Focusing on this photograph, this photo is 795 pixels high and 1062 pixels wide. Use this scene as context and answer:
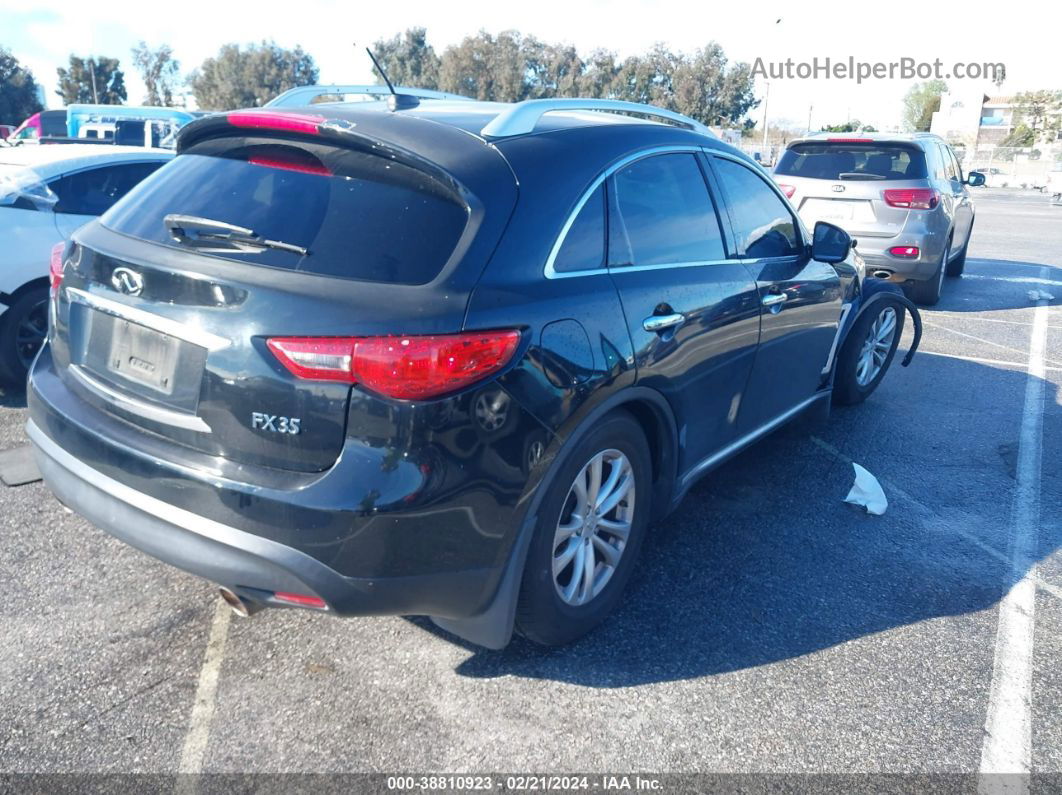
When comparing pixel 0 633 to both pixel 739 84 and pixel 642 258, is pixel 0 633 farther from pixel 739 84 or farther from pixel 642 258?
pixel 739 84

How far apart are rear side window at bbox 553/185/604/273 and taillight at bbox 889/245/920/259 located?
23.8 feet

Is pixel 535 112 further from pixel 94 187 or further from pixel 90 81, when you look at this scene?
pixel 90 81

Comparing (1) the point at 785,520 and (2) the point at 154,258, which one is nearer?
(2) the point at 154,258

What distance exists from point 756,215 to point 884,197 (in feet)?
19.3

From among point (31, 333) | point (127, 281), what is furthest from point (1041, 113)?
point (127, 281)

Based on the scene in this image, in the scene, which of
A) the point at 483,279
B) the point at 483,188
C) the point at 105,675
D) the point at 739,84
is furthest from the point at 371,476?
the point at 739,84

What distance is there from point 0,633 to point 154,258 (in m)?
1.48

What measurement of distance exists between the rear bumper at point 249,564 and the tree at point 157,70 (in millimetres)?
63301

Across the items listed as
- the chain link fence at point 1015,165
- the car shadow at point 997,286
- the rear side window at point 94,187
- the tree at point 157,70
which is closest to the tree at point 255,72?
the tree at point 157,70

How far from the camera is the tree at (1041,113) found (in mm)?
72562

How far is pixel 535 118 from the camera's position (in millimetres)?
→ 3090

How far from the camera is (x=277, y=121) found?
9.25ft

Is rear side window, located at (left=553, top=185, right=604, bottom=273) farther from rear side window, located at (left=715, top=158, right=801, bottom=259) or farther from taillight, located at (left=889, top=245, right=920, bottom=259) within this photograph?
taillight, located at (left=889, top=245, right=920, bottom=259)

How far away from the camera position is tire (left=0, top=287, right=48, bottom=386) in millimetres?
5246
